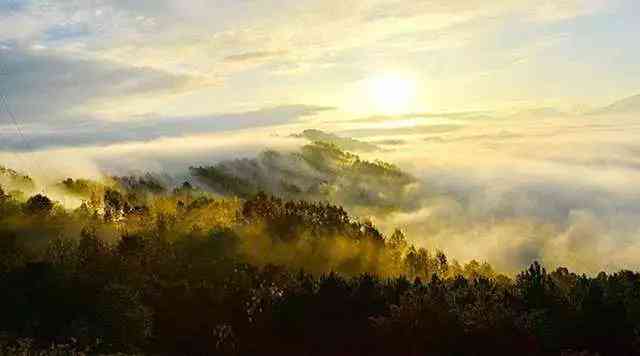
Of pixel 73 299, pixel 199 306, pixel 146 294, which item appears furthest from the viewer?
pixel 146 294

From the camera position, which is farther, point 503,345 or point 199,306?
point 199,306

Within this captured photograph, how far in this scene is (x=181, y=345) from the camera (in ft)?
212

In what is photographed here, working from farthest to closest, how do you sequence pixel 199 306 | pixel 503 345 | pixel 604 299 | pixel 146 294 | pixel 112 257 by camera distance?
pixel 112 257 < pixel 146 294 < pixel 199 306 < pixel 604 299 < pixel 503 345

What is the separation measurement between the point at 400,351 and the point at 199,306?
33.4 metres

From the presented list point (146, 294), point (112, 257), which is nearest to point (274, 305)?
point (146, 294)

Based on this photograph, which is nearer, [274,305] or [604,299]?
[604,299]

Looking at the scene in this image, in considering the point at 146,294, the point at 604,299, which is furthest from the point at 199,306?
the point at 604,299

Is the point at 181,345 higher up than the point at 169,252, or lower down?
higher up

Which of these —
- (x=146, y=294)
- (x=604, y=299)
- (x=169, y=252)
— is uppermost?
(x=604, y=299)

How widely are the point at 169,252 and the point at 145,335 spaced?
135 metres

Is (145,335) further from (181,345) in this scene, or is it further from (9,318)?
(9,318)

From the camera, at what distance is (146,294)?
92312mm

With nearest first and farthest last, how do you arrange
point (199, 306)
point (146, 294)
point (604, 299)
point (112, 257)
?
point (604, 299)
point (199, 306)
point (146, 294)
point (112, 257)

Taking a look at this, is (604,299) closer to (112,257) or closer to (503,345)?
(503,345)
